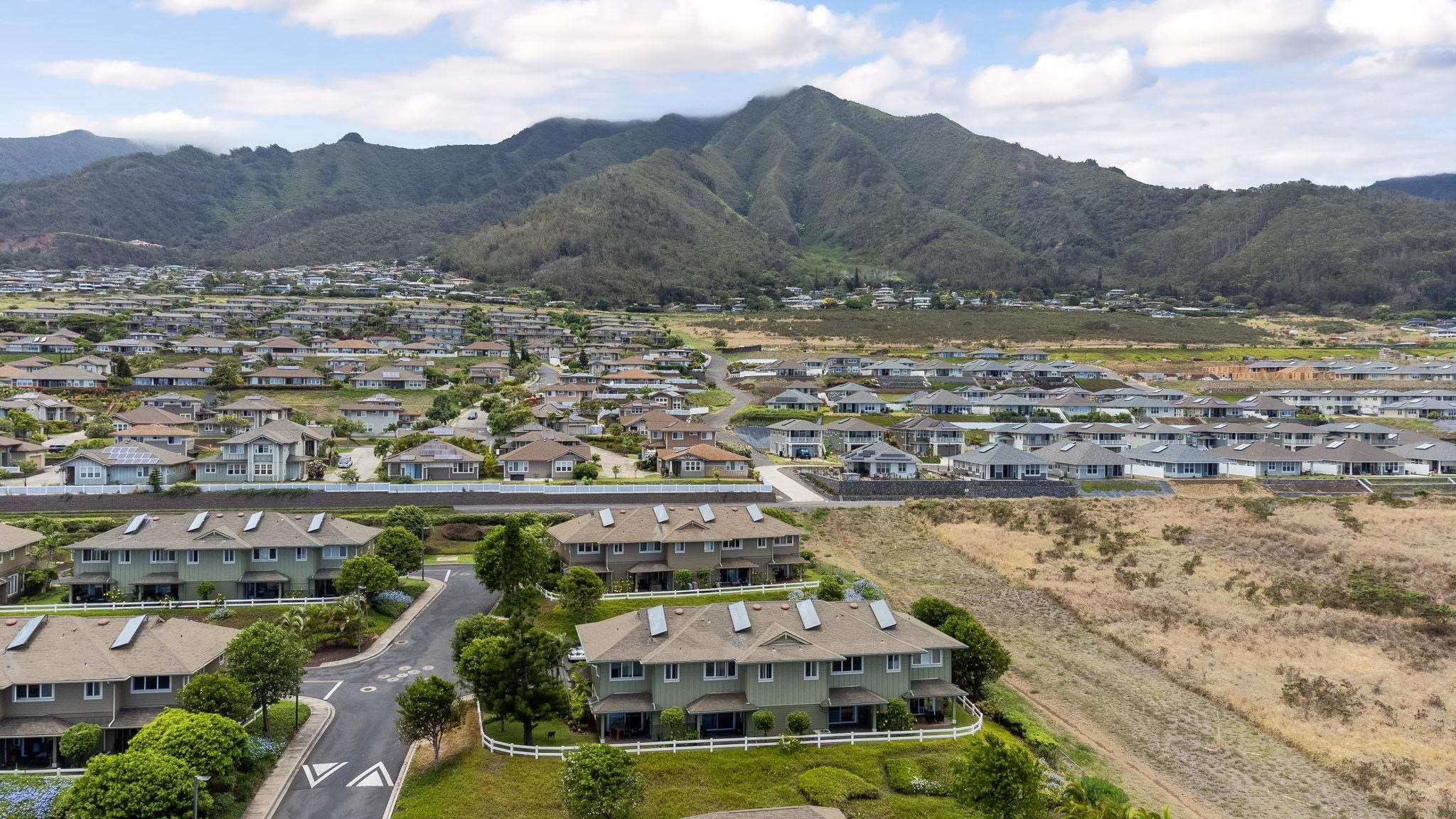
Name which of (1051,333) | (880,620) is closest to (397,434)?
(880,620)

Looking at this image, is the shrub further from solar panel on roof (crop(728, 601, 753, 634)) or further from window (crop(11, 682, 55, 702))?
window (crop(11, 682, 55, 702))

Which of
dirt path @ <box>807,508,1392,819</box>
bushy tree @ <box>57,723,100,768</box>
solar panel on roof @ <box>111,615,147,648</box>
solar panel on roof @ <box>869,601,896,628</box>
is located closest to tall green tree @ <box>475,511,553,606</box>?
solar panel on roof @ <box>111,615,147,648</box>

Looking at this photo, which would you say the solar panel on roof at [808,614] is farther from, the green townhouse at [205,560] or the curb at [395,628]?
the green townhouse at [205,560]

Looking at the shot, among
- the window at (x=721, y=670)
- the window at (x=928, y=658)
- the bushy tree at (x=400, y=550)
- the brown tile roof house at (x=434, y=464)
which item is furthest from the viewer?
the brown tile roof house at (x=434, y=464)

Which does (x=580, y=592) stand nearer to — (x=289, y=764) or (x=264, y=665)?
(x=264, y=665)

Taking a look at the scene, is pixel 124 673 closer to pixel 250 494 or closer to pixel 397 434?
pixel 250 494

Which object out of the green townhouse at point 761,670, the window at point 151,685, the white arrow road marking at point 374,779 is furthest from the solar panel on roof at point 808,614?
the window at point 151,685
